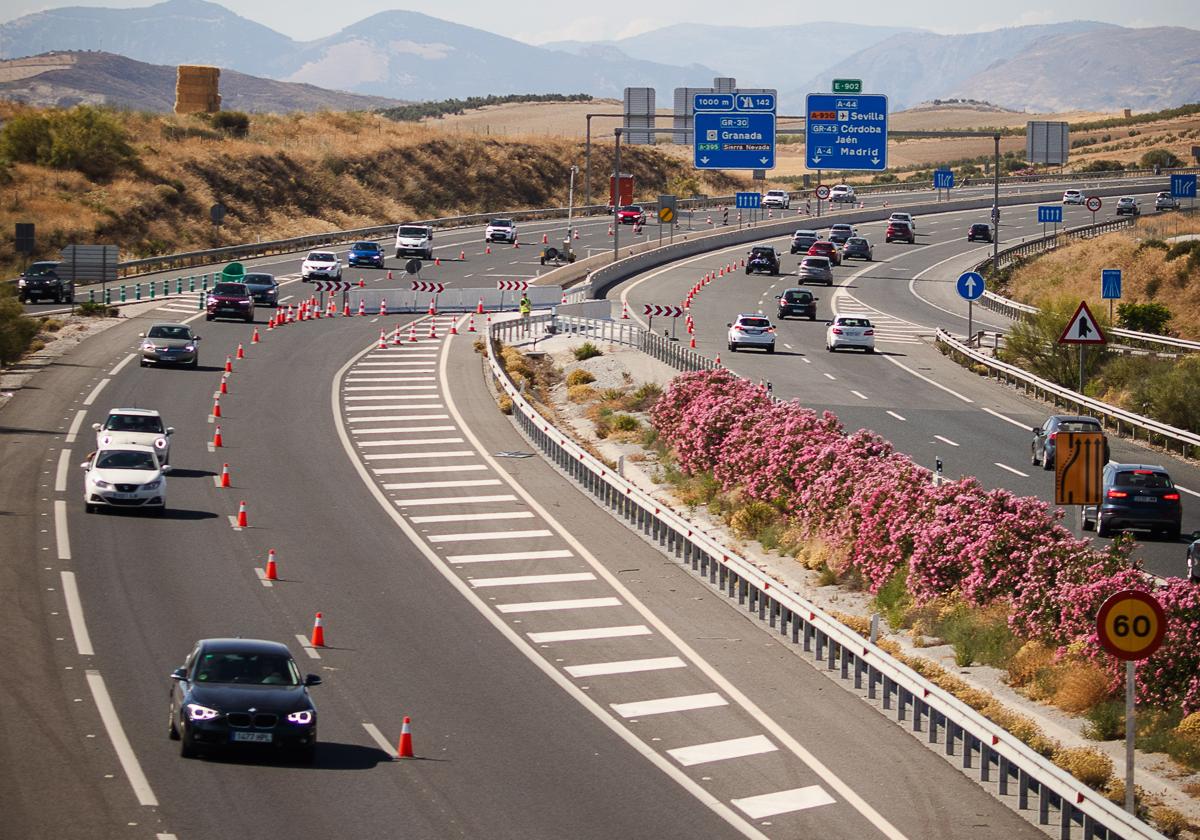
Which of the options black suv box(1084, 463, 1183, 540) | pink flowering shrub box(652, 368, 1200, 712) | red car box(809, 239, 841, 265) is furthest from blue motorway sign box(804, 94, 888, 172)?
black suv box(1084, 463, 1183, 540)

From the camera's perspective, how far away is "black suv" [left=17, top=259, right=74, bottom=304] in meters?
67.8

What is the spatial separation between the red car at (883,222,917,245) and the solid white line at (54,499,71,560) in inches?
3346

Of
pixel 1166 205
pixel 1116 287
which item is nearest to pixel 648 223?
pixel 1166 205

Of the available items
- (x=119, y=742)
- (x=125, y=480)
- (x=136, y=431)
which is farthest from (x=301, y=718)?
(x=136, y=431)

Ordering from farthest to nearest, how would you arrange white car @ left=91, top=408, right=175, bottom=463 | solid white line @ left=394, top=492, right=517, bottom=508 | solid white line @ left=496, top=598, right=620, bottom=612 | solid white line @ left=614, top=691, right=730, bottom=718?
white car @ left=91, top=408, right=175, bottom=463 → solid white line @ left=394, top=492, right=517, bottom=508 → solid white line @ left=496, top=598, right=620, bottom=612 → solid white line @ left=614, top=691, right=730, bottom=718

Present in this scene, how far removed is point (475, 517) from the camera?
34.8 metres

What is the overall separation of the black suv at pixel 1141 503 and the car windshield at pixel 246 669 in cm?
1911

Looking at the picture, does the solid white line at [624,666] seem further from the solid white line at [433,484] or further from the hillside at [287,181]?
the hillside at [287,181]

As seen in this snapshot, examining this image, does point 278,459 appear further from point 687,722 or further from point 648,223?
point 648,223

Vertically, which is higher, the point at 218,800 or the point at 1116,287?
the point at 1116,287

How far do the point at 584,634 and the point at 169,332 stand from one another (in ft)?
101

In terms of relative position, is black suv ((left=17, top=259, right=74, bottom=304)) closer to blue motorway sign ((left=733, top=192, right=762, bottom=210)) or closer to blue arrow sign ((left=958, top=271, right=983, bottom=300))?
blue arrow sign ((left=958, top=271, right=983, bottom=300))

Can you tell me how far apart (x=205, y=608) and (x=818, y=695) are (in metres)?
9.62

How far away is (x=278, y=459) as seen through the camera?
40.3 meters
